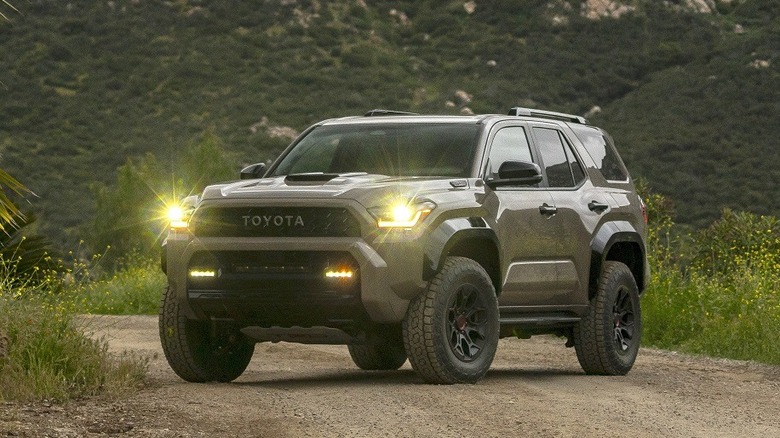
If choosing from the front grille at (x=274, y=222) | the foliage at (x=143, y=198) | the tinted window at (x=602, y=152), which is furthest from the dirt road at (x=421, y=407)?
the foliage at (x=143, y=198)

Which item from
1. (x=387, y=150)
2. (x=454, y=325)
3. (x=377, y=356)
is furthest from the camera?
(x=377, y=356)

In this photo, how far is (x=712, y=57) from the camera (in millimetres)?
53375

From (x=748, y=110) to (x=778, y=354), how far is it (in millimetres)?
34982

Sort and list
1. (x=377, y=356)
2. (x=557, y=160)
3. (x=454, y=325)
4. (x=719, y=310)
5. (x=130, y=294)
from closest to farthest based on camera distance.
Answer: (x=454, y=325) < (x=557, y=160) < (x=377, y=356) < (x=719, y=310) < (x=130, y=294)

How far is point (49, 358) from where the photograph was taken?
1034 centimetres

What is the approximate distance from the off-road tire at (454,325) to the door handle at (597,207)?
1797 mm

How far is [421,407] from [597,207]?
3528 millimetres

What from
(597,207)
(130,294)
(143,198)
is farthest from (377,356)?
(143,198)

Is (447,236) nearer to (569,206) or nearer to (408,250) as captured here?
(408,250)

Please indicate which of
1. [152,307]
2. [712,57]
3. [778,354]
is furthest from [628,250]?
[712,57]

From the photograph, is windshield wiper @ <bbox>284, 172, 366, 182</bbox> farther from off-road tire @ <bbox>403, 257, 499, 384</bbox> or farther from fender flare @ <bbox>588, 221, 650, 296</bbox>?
fender flare @ <bbox>588, 221, 650, 296</bbox>

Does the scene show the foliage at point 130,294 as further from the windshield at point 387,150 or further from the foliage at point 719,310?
the windshield at point 387,150

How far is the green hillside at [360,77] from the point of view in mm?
46156

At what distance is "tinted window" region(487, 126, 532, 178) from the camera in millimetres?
11484
